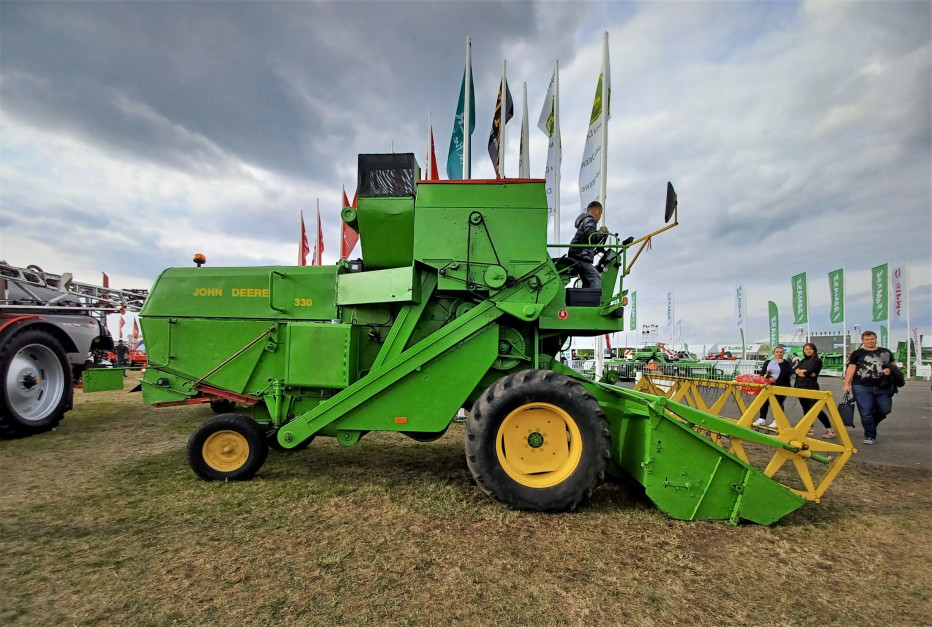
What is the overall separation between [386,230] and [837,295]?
95.0 feet

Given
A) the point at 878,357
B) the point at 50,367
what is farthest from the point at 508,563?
the point at 50,367

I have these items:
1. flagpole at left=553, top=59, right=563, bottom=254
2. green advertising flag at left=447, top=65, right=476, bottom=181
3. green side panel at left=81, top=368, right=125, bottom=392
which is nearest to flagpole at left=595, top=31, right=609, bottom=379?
flagpole at left=553, top=59, right=563, bottom=254

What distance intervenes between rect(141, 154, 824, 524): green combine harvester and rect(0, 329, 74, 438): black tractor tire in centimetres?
298

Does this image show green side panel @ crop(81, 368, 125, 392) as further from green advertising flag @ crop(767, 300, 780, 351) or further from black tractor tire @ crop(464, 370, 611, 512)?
green advertising flag @ crop(767, 300, 780, 351)

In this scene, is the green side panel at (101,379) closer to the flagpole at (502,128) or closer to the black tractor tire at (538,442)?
the black tractor tire at (538,442)

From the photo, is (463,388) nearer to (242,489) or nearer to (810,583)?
(242,489)

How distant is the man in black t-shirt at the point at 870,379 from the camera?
661cm

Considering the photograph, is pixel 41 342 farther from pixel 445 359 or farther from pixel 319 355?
pixel 445 359

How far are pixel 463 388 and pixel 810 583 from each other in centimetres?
266

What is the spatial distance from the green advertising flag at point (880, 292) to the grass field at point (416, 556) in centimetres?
2675

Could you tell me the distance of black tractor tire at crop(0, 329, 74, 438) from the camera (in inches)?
236

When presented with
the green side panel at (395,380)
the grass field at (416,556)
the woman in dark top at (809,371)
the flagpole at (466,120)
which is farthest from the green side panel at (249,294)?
the woman in dark top at (809,371)

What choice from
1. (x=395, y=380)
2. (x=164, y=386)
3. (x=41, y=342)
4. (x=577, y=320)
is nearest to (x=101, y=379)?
(x=164, y=386)

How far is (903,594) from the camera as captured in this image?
258 centimetres
